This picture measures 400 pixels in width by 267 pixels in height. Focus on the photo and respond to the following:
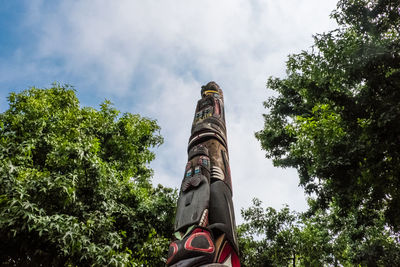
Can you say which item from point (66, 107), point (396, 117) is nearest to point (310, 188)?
point (396, 117)

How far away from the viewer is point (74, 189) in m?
5.07

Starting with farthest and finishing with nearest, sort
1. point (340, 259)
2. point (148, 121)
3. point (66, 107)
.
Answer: point (340, 259)
point (148, 121)
point (66, 107)

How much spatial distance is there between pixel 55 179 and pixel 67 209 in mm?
918

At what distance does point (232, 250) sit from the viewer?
3.80 meters

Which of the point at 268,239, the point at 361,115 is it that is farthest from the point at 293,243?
the point at 361,115

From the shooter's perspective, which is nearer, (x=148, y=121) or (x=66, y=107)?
(x=66, y=107)

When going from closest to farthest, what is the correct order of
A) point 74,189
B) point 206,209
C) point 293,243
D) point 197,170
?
point 206,209, point 197,170, point 74,189, point 293,243

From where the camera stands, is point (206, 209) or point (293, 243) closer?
point (206, 209)

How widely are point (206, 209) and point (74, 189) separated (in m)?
2.68

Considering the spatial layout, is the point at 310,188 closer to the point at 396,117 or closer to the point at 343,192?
the point at 343,192

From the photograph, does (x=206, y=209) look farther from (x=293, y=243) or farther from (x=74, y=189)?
(x=293, y=243)

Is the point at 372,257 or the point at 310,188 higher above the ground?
the point at 310,188

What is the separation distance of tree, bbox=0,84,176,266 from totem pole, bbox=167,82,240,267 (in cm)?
183

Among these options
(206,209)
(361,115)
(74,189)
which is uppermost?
(361,115)
